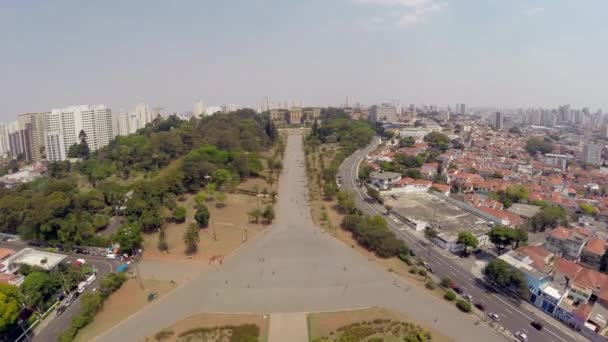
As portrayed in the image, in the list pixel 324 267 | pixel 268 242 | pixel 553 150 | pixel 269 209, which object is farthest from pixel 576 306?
pixel 553 150

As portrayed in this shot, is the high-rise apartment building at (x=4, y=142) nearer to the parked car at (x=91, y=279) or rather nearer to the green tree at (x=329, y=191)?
the parked car at (x=91, y=279)

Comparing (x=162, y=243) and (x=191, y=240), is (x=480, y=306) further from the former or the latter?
(x=162, y=243)

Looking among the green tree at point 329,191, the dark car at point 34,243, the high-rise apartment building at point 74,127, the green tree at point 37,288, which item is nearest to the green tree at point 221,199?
the green tree at point 329,191

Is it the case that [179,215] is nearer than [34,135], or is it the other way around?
[179,215]

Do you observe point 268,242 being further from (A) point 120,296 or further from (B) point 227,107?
(B) point 227,107

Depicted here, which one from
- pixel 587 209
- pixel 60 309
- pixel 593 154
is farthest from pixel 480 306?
pixel 593 154
